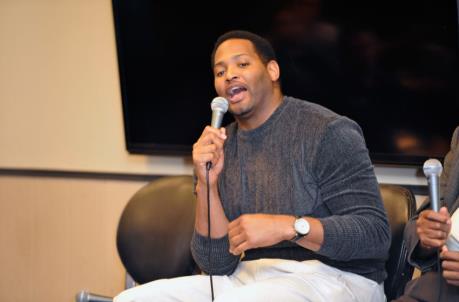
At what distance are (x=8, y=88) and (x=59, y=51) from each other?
39cm

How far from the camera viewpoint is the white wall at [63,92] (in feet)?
12.6

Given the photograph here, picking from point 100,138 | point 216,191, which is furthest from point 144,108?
point 216,191

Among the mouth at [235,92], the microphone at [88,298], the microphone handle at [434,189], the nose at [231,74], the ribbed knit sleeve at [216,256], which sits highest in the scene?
the nose at [231,74]

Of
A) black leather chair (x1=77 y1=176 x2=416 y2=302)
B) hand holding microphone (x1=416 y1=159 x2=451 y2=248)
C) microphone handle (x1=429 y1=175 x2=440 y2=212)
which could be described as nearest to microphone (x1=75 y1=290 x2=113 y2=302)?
black leather chair (x1=77 y1=176 x2=416 y2=302)

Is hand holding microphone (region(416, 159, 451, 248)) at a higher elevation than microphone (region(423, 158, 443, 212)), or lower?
lower

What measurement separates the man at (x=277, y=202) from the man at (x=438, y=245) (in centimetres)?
11

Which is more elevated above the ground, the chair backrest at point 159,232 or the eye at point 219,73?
the eye at point 219,73

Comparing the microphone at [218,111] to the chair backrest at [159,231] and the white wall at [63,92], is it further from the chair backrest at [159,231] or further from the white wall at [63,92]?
the white wall at [63,92]

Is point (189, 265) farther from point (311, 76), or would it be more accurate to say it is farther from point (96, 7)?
point (96, 7)

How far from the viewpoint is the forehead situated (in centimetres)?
258

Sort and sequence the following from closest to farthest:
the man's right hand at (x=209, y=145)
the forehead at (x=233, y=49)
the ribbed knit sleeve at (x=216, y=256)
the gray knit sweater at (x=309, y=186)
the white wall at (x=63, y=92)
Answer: the man's right hand at (x=209, y=145)
the gray knit sweater at (x=309, y=186)
the ribbed knit sleeve at (x=216, y=256)
the forehead at (x=233, y=49)
the white wall at (x=63, y=92)

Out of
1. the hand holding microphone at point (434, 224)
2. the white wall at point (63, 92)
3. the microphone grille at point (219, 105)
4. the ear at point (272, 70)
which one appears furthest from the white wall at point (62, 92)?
the hand holding microphone at point (434, 224)

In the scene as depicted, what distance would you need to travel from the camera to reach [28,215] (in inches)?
165

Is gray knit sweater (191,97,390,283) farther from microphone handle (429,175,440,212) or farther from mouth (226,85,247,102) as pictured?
microphone handle (429,175,440,212)
